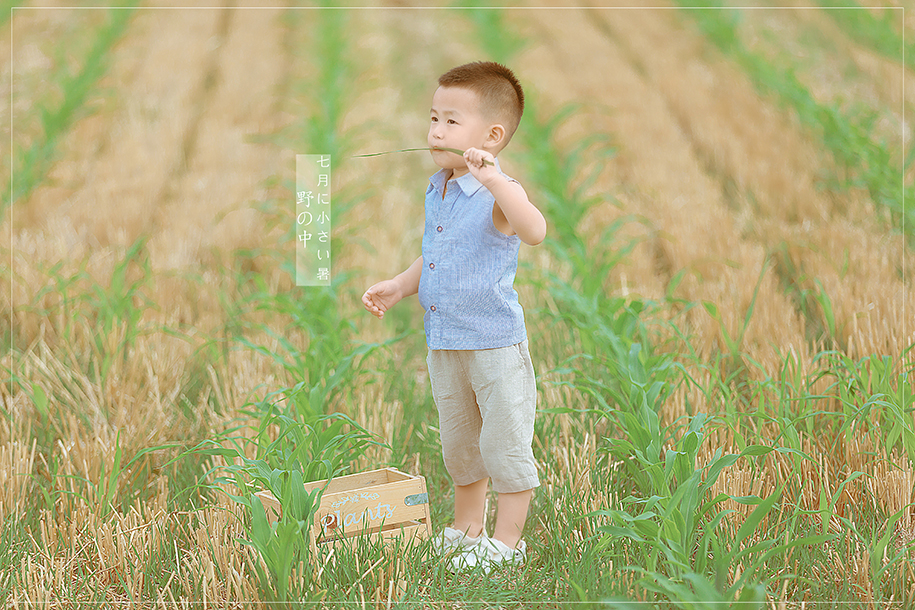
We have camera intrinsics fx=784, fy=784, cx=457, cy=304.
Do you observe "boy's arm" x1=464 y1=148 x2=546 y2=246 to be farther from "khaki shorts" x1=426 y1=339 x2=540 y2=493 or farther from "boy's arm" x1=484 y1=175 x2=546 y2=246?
"khaki shorts" x1=426 y1=339 x2=540 y2=493

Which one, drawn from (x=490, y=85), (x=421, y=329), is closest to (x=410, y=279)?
(x=490, y=85)

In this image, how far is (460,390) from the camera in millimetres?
2045

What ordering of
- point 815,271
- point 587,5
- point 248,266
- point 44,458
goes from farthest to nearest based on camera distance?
point 587,5 < point 248,266 < point 815,271 < point 44,458

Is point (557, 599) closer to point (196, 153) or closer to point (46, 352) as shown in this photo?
point (46, 352)

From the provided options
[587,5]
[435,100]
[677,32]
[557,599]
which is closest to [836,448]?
[557,599]

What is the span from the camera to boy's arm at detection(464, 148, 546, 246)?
5.78 ft

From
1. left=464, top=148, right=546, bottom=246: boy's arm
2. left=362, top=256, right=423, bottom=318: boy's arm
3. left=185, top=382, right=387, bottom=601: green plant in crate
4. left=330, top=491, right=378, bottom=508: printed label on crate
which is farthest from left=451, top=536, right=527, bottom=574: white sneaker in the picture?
left=464, top=148, right=546, bottom=246: boy's arm

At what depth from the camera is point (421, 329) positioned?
11.5ft

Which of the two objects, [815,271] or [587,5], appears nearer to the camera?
[815,271]

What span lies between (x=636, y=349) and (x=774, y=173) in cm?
359

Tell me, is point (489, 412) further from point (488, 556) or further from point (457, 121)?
point (457, 121)

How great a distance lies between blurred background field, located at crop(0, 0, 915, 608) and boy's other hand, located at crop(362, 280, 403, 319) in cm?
31

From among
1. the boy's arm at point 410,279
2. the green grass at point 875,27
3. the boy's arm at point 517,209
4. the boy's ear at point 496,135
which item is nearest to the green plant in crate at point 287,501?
the boy's arm at point 410,279

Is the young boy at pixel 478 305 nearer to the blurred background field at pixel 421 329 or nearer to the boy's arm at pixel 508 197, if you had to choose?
the boy's arm at pixel 508 197
